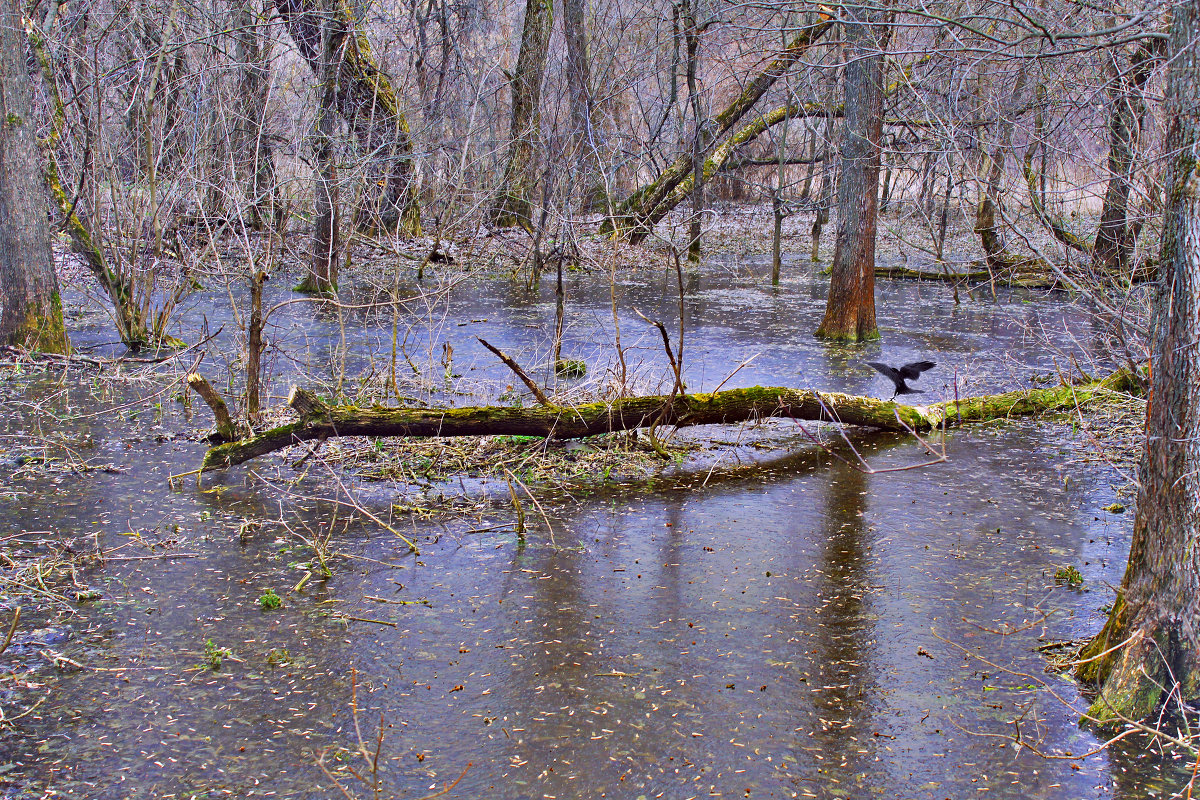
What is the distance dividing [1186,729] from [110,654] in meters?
4.83

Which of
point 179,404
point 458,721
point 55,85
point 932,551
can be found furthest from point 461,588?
point 55,85

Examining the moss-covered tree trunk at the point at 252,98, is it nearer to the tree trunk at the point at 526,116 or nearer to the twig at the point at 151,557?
the tree trunk at the point at 526,116

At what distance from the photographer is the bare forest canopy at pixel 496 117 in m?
6.33

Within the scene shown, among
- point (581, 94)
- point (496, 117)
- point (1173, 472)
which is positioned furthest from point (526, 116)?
point (1173, 472)

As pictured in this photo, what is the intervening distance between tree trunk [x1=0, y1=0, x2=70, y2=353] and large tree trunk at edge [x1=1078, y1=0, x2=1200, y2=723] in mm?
10934

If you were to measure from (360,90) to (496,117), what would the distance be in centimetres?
511

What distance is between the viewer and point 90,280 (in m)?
16.7

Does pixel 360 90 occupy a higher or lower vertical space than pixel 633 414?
higher

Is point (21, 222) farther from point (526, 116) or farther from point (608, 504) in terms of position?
point (526, 116)

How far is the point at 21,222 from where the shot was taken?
10.4 meters

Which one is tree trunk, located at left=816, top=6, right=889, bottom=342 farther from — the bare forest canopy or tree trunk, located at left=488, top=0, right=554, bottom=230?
tree trunk, located at left=488, top=0, right=554, bottom=230

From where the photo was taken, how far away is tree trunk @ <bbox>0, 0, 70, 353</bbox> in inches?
395

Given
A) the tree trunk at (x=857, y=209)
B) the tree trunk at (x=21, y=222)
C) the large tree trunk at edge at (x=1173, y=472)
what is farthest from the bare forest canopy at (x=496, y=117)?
the tree trunk at (x=21, y=222)

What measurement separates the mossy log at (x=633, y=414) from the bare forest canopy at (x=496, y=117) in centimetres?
163
